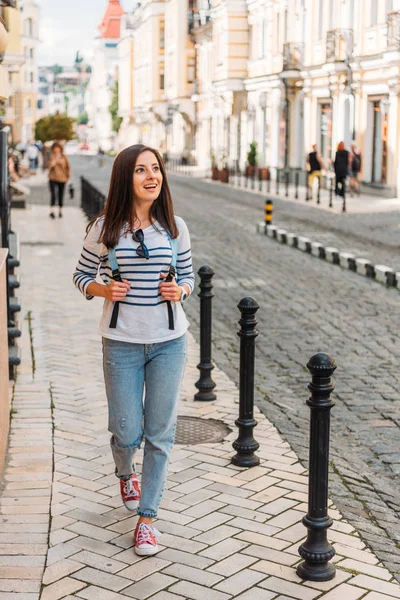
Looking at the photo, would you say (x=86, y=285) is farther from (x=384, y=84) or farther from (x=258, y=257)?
(x=384, y=84)

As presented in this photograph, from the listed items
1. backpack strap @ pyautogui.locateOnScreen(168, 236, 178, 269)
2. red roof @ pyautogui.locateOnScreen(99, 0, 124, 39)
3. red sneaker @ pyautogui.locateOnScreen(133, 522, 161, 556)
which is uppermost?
red roof @ pyautogui.locateOnScreen(99, 0, 124, 39)

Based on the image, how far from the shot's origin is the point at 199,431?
6.88 metres

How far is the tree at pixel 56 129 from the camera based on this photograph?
67.2 metres

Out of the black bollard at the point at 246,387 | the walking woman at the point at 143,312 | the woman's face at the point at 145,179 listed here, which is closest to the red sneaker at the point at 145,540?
the walking woman at the point at 143,312

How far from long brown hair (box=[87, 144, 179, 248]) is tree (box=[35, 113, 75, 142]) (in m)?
63.2

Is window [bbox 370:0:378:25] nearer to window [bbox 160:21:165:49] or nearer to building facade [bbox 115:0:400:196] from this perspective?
building facade [bbox 115:0:400:196]

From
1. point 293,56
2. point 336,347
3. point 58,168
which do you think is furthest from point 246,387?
point 293,56

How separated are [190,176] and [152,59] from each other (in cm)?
3641

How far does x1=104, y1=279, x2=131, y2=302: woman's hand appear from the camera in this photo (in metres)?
4.68

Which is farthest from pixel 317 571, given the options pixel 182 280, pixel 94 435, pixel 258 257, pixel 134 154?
pixel 258 257

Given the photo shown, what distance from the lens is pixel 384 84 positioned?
32.2 m

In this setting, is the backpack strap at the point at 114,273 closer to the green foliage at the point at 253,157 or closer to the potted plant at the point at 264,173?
the potted plant at the point at 264,173

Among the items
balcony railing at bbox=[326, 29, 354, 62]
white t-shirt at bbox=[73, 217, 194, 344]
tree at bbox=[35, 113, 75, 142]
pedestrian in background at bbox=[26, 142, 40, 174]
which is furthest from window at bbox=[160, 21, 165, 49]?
white t-shirt at bbox=[73, 217, 194, 344]

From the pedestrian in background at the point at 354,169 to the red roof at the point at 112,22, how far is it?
13325 centimetres
